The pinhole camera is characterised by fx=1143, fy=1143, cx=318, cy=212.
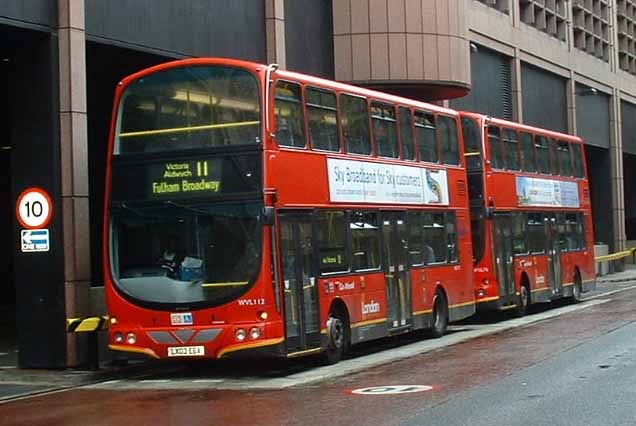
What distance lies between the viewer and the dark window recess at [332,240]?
57.1ft

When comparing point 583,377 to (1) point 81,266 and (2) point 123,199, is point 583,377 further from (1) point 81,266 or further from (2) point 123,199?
(1) point 81,266

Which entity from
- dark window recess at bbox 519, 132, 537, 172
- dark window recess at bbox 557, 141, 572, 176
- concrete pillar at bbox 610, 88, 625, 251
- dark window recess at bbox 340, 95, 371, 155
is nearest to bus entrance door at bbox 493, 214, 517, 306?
dark window recess at bbox 519, 132, 537, 172

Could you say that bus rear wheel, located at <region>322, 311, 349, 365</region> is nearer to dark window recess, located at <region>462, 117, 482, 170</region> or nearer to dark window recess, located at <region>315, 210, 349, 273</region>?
dark window recess, located at <region>315, 210, 349, 273</region>

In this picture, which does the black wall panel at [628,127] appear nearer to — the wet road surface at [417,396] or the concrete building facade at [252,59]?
the concrete building facade at [252,59]

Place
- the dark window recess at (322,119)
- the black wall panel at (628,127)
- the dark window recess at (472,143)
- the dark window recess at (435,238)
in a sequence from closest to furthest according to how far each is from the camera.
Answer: the dark window recess at (322,119) < the dark window recess at (435,238) < the dark window recess at (472,143) < the black wall panel at (628,127)

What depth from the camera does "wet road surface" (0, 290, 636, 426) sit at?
11.5 meters

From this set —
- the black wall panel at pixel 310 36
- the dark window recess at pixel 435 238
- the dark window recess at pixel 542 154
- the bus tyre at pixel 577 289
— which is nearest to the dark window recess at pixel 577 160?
the dark window recess at pixel 542 154

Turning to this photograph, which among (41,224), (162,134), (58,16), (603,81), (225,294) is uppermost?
(603,81)

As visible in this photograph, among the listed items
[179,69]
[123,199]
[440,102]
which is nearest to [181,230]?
[123,199]

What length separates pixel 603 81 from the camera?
50312 mm

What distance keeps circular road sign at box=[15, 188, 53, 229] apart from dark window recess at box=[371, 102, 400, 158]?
5.59 m

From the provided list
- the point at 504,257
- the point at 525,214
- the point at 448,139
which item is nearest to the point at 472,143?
the point at 448,139

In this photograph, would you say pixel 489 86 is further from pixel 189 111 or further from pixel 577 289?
pixel 189 111

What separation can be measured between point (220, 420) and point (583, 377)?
4.78 meters
